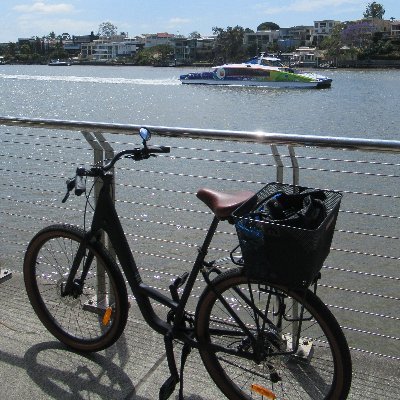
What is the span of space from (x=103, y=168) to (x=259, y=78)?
57.0 meters

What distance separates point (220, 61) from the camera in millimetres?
112438

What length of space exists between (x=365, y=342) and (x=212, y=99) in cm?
3985

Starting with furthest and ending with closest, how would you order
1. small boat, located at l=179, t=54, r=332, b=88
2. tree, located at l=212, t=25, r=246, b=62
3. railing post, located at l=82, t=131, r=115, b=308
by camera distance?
tree, located at l=212, t=25, r=246, b=62, small boat, located at l=179, t=54, r=332, b=88, railing post, located at l=82, t=131, r=115, b=308

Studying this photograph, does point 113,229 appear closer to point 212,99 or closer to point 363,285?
point 363,285

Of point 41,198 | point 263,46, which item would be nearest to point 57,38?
point 263,46

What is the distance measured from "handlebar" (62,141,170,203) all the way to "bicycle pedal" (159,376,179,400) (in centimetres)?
90

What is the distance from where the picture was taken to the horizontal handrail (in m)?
2.84

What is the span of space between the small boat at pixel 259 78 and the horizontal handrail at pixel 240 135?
53790 millimetres

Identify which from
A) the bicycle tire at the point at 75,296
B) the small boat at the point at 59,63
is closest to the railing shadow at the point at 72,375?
the bicycle tire at the point at 75,296

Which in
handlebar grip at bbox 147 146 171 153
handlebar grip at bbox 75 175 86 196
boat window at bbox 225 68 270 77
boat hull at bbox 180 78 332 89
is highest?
handlebar grip at bbox 147 146 171 153

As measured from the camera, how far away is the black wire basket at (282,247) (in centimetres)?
231

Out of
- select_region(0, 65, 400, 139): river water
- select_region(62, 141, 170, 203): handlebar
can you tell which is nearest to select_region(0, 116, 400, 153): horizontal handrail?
select_region(62, 141, 170, 203): handlebar

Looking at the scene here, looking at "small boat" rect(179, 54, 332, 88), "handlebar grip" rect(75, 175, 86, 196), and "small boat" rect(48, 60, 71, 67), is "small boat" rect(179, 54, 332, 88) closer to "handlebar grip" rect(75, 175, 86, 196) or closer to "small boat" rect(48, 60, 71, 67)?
"handlebar grip" rect(75, 175, 86, 196)

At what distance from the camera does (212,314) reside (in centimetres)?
279
